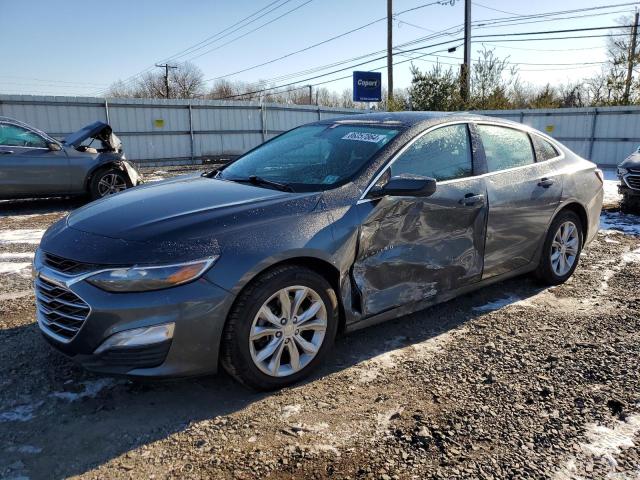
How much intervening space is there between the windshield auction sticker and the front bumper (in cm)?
166

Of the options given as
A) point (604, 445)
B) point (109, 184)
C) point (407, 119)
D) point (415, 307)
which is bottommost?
point (604, 445)

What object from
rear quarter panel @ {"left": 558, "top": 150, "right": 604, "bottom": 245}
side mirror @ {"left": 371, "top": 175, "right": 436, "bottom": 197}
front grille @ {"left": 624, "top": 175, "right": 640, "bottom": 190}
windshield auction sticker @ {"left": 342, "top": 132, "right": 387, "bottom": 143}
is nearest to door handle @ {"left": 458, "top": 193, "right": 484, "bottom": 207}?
side mirror @ {"left": 371, "top": 175, "right": 436, "bottom": 197}

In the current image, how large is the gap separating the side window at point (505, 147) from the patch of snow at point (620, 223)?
3.58m

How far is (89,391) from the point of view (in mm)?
3033

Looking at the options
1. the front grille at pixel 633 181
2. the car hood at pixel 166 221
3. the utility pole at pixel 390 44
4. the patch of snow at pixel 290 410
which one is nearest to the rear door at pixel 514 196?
the car hood at pixel 166 221

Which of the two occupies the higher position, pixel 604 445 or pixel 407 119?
pixel 407 119

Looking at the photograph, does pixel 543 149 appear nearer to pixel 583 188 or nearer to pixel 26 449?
pixel 583 188

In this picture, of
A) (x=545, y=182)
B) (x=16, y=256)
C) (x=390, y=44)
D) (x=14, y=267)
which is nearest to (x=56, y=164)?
(x=16, y=256)

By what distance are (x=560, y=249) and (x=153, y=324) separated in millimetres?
3877

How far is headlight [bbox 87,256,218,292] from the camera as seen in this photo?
259cm

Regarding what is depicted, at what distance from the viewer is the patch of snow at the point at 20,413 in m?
2.75

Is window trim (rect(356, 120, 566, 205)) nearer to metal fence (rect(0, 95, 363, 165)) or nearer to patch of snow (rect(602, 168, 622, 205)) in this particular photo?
patch of snow (rect(602, 168, 622, 205))

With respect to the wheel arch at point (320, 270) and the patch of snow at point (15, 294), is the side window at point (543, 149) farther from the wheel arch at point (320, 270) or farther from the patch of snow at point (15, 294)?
the patch of snow at point (15, 294)

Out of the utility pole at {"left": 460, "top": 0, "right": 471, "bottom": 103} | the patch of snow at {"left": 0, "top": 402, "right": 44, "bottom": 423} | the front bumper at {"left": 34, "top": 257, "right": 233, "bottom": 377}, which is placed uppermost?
the utility pole at {"left": 460, "top": 0, "right": 471, "bottom": 103}
